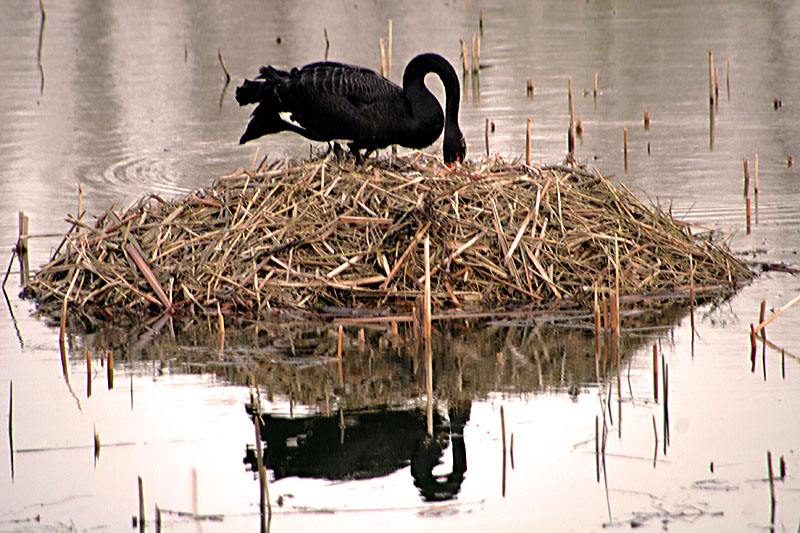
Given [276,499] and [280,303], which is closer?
[276,499]

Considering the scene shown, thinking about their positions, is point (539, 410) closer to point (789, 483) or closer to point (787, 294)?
point (789, 483)

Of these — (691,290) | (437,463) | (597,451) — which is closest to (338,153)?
(691,290)

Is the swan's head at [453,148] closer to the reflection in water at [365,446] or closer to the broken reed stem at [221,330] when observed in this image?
the broken reed stem at [221,330]

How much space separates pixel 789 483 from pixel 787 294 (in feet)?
9.95

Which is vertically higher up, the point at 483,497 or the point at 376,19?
the point at 376,19

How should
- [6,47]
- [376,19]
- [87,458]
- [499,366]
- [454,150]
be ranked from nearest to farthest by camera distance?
[87,458] < [499,366] < [454,150] < [6,47] < [376,19]

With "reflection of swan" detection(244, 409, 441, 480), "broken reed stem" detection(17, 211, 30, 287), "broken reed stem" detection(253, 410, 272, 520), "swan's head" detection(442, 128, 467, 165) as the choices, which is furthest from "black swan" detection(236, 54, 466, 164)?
"broken reed stem" detection(253, 410, 272, 520)

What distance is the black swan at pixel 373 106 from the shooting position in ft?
26.8

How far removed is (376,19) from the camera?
2280cm

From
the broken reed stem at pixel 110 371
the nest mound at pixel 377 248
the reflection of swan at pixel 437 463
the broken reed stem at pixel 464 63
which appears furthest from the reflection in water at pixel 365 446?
the broken reed stem at pixel 464 63

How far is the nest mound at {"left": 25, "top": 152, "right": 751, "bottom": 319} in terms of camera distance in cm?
729

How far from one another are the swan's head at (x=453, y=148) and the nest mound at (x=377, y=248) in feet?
0.64

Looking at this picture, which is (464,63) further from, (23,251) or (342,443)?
(342,443)

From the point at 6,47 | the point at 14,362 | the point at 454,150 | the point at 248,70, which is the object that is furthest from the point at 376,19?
the point at 14,362
